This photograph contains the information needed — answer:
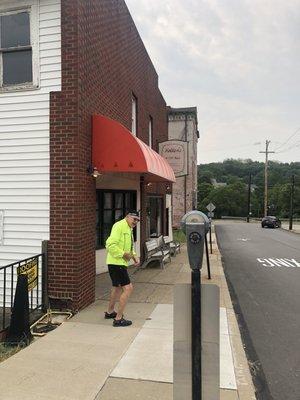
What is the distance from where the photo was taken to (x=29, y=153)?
24.8 feet

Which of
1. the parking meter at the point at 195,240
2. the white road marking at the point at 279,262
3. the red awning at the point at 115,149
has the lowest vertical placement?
the white road marking at the point at 279,262

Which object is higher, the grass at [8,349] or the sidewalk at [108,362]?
the sidewalk at [108,362]

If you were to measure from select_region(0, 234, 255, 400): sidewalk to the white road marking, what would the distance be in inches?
321

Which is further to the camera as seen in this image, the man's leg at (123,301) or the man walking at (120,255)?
the man walking at (120,255)

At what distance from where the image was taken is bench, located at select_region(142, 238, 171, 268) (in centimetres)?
1264

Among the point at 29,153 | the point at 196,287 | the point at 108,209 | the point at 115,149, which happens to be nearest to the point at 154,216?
the point at 108,209

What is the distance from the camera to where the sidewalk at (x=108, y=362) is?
169 inches

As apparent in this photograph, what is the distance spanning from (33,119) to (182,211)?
26.8m

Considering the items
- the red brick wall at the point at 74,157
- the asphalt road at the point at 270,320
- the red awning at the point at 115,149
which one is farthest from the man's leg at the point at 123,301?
the red awning at the point at 115,149

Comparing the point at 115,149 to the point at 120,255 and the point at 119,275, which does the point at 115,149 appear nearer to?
the point at 120,255

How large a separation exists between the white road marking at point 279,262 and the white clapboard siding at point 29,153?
9.80 metres

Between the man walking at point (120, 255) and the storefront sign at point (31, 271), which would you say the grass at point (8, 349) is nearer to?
the storefront sign at point (31, 271)

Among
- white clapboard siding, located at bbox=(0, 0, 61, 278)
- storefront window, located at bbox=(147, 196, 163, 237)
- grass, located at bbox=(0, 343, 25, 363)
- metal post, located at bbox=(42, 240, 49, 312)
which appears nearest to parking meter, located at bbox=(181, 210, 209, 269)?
grass, located at bbox=(0, 343, 25, 363)

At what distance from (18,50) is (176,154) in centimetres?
966
